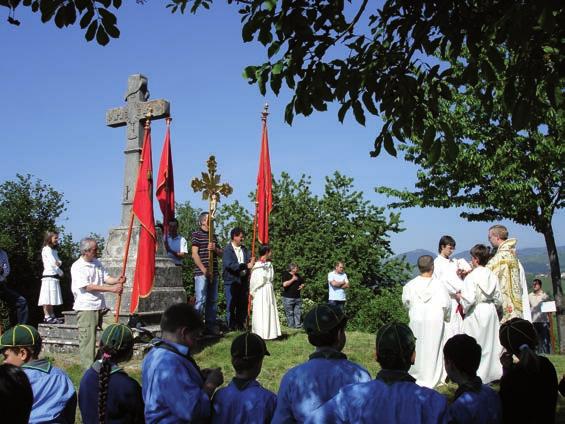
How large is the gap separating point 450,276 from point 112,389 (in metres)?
6.33

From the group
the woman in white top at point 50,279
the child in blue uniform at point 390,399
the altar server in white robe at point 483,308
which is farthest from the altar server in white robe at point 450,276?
the woman in white top at point 50,279

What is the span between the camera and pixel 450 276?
29.3 ft

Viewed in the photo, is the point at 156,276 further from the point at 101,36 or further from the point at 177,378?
the point at 177,378

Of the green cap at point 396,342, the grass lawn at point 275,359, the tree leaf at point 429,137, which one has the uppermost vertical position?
the tree leaf at point 429,137

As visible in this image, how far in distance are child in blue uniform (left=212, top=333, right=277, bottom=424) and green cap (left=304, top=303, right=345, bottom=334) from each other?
1.09 feet

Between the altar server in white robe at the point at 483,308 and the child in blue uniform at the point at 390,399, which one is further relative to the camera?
the altar server in white robe at the point at 483,308

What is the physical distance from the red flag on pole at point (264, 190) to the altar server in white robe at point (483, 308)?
4.39m

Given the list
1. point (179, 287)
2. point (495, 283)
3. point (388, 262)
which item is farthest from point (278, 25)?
point (388, 262)

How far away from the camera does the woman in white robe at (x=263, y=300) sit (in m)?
11.1

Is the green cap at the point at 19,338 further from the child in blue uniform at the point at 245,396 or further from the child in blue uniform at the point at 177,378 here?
the child in blue uniform at the point at 245,396

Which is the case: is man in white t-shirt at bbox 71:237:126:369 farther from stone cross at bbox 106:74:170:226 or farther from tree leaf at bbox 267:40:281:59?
tree leaf at bbox 267:40:281:59

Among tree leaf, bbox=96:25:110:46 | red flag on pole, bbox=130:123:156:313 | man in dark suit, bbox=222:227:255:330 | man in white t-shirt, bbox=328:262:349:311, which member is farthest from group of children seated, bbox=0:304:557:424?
man in white t-shirt, bbox=328:262:349:311

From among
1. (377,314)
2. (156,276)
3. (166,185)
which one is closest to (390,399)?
(156,276)

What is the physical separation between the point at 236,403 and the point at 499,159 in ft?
42.8
